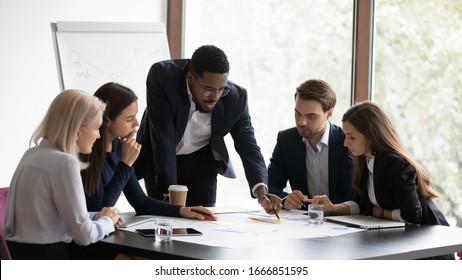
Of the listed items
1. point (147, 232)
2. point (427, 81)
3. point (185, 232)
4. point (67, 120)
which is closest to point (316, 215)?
point (185, 232)

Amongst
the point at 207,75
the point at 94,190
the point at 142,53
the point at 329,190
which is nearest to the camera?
the point at 94,190

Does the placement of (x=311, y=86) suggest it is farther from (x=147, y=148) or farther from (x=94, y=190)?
(x=94, y=190)

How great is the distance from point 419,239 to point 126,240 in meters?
1.08

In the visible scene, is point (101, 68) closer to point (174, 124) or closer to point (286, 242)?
point (174, 124)

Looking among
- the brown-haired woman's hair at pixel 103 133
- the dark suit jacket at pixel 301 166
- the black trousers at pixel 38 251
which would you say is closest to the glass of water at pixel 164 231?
the black trousers at pixel 38 251

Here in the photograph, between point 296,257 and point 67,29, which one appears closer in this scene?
point 296,257

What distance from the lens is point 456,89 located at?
4.78 metres

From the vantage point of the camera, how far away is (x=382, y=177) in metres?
3.24

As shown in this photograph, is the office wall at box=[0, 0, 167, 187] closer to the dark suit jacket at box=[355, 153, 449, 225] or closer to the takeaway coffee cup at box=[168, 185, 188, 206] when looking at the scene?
the takeaway coffee cup at box=[168, 185, 188, 206]

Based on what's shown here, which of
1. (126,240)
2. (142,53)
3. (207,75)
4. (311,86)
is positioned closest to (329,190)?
(311,86)

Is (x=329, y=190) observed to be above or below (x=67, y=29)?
below

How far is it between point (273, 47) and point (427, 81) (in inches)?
52.0

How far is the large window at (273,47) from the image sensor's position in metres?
5.38
